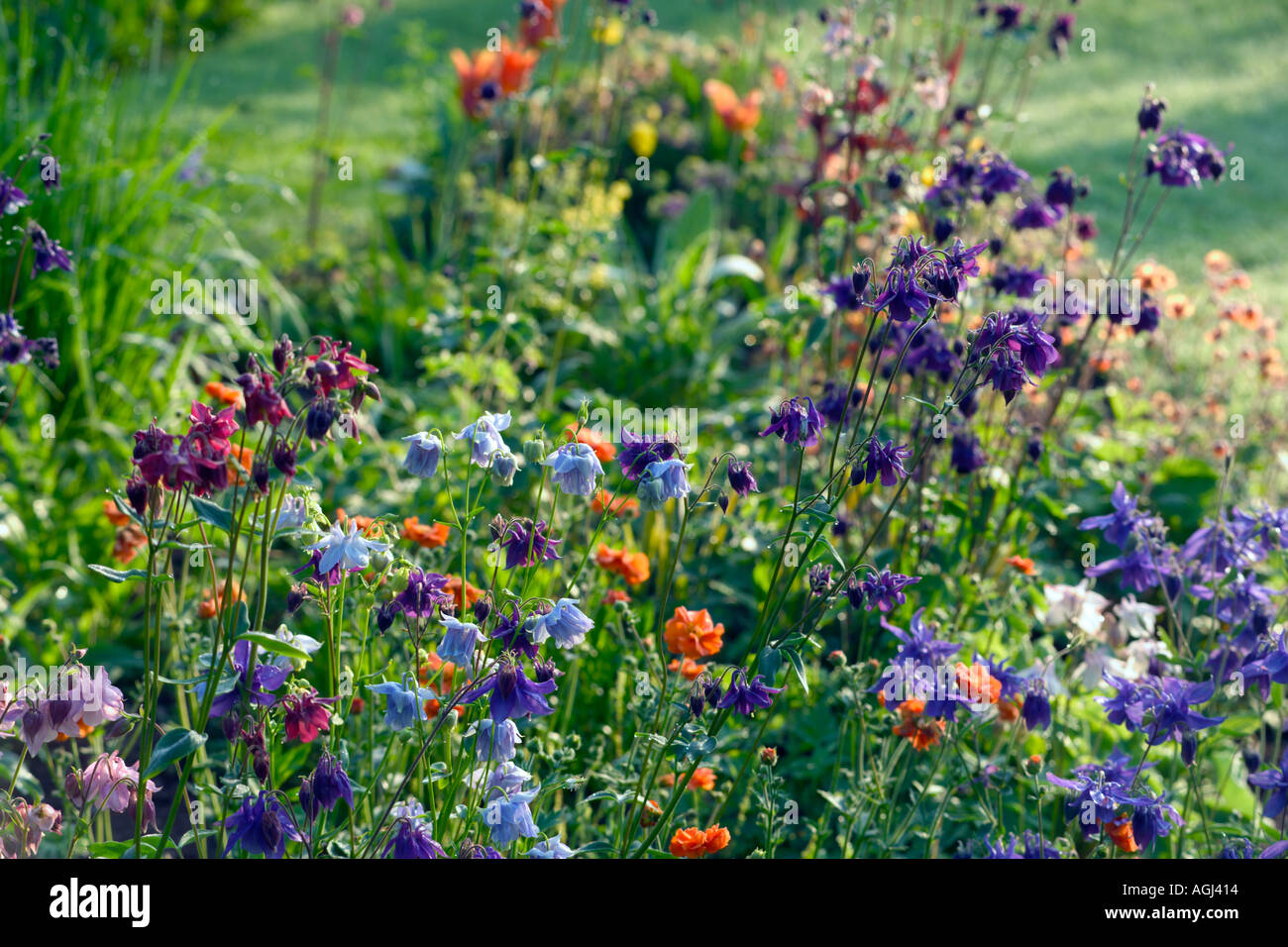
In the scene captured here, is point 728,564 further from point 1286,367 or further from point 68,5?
point 68,5

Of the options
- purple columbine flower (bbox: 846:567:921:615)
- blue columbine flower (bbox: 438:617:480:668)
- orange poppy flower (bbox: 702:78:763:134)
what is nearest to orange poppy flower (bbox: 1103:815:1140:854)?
purple columbine flower (bbox: 846:567:921:615)

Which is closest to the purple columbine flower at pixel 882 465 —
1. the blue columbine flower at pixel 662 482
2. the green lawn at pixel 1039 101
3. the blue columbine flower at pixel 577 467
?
the blue columbine flower at pixel 662 482

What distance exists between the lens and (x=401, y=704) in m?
1.56

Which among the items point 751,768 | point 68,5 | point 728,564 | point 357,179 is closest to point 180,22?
point 357,179

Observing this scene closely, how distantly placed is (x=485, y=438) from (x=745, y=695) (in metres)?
0.48

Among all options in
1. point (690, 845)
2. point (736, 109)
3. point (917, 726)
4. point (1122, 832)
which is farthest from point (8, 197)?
point (736, 109)

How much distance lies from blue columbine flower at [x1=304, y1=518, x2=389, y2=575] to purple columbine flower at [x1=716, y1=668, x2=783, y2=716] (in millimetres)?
488

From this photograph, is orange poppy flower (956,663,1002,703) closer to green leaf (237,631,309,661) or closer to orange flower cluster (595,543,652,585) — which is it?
orange flower cluster (595,543,652,585)

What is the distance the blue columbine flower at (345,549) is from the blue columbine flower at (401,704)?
16 centimetres

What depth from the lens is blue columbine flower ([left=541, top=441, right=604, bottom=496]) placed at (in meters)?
1.58

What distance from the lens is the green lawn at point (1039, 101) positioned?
216 inches

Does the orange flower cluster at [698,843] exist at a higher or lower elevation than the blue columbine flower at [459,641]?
lower

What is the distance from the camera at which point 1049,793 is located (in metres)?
2.21

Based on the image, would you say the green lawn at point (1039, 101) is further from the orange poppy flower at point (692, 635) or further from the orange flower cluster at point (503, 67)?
the orange poppy flower at point (692, 635)
